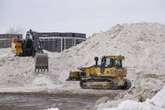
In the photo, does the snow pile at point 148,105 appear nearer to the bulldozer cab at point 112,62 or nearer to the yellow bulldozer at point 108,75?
the yellow bulldozer at point 108,75

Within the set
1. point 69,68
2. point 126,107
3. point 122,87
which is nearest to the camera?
point 126,107

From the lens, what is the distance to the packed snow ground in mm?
35750

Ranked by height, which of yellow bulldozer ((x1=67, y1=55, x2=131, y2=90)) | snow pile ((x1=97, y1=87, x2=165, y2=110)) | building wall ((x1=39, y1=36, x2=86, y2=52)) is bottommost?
yellow bulldozer ((x1=67, y1=55, x2=131, y2=90))

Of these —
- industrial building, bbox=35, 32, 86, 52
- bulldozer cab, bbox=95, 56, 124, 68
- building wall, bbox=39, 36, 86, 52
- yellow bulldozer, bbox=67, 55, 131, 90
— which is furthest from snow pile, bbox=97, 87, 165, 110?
building wall, bbox=39, 36, 86, 52

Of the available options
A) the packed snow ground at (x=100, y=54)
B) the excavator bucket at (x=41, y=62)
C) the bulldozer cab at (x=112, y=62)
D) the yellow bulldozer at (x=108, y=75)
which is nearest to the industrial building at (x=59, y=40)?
the packed snow ground at (x=100, y=54)

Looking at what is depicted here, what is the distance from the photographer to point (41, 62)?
37656mm

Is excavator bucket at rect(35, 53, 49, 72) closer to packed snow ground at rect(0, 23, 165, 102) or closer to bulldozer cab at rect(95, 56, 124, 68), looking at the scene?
packed snow ground at rect(0, 23, 165, 102)

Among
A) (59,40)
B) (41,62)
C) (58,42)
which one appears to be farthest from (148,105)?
(58,42)

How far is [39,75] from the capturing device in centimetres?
3650

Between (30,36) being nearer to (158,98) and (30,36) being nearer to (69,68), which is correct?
(69,68)

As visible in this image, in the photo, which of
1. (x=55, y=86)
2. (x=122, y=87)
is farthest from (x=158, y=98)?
(x=55, y=86)

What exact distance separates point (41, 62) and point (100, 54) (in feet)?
16.2

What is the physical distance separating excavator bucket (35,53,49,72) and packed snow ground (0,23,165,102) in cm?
51

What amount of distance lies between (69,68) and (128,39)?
19.3 feet
